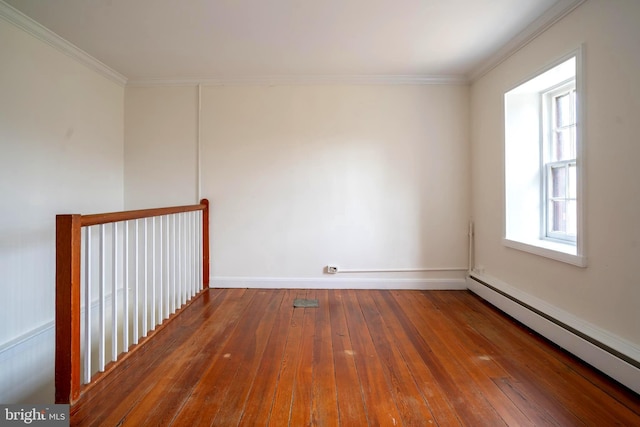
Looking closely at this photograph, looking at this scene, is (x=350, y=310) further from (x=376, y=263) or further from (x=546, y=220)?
(x=546, y=220)

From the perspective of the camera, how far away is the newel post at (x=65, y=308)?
1454 mm

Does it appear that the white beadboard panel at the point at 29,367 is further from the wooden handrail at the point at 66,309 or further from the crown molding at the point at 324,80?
the crown molding at the point at 324,80

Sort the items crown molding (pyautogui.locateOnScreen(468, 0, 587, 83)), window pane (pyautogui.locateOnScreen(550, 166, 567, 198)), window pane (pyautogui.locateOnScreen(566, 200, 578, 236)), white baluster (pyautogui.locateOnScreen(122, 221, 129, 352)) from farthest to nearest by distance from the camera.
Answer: window pane (pyautogui.locateOnScreen(550, 166, 567, 198)) → window pane (pyautogui.locateOnScreen(566, 200, 578, 236)) → crown molding (pyautogui.locateOnScreen(468, 0, 587, 83)) → white baluster (pyautogui.locateOnScreen(122, 221, 129, 352))

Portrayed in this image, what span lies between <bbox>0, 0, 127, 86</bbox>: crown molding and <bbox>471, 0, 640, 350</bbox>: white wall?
392 centimetres

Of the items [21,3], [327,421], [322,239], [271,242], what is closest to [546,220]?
[322,239]

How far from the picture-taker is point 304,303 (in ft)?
9.55

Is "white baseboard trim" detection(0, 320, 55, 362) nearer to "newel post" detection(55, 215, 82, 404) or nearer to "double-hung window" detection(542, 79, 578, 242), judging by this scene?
"newel post" detection(55, 215, 82, 404)

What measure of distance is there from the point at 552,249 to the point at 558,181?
67cm

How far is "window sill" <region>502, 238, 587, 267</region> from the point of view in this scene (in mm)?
1953

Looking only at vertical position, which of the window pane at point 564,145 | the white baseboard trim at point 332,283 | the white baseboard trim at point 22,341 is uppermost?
the window pane at point 564,145

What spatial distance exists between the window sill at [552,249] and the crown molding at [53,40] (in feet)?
14.1

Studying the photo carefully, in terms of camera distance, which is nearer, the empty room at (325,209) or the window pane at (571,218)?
the empty room at (325,209)

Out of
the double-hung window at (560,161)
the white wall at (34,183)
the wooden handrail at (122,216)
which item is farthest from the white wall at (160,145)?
the double-hung window at (560,161)

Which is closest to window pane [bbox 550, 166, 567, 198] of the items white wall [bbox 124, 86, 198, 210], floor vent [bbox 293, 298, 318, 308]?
floor vent [bbox 293, 298, 318, 308]
